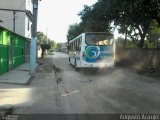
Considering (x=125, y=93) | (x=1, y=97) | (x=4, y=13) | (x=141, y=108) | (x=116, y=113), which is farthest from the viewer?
(x=4, y=13)

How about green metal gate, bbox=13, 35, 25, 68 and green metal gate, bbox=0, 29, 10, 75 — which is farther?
green metal gate, bbox=13, 35, 25, 68

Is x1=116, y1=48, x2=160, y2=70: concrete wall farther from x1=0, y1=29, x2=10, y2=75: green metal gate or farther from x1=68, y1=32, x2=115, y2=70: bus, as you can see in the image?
x1=0, y1=29, x2=10, y2=75: green metal gate

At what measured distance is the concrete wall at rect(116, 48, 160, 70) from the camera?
30.0 metres

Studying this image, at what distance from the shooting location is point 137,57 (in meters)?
34.7

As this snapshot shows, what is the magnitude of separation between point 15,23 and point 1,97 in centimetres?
3055

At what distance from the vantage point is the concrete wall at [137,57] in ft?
98.6

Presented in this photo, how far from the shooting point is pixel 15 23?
139ft

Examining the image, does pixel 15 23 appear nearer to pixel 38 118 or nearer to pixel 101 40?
pixel 101 40

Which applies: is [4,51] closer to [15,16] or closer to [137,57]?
[137,57]

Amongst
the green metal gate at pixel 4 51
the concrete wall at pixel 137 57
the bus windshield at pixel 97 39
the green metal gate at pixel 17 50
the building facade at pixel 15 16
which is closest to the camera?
the green metal gate at pixel 4 51

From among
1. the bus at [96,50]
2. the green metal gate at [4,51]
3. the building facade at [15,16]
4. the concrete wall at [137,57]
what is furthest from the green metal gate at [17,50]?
the concrete wall at [137,57]

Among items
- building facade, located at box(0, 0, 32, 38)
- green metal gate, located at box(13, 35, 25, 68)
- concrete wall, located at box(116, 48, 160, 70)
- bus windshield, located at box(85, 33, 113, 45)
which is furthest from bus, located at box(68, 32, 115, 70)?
building facade, located at box(0, 0, 32, 38)

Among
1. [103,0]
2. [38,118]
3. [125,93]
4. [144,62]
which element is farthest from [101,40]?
[38,118]

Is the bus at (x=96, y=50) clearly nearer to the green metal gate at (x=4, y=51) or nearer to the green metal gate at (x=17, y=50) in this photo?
the green metal gate at (x=4, y=51)
